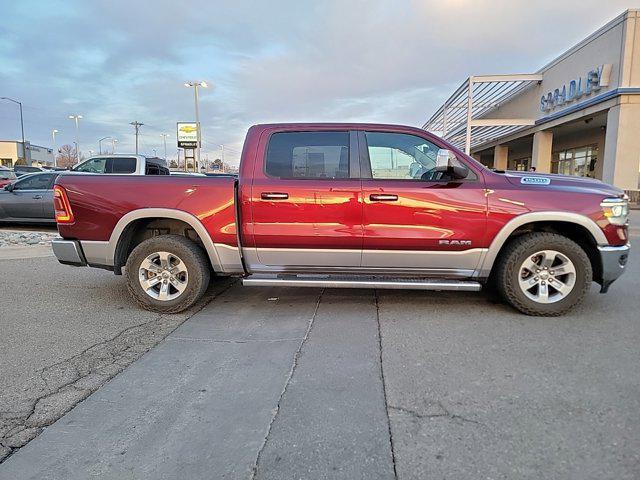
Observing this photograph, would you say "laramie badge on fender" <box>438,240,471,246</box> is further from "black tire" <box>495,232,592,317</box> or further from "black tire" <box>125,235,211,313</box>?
"black tire" <box>125,235,211,313</box>

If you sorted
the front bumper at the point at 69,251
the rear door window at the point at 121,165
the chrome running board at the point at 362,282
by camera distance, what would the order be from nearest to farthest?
the chrome running board at the point at 362,282 → the front bumper at the point at 69,251 → the rear door window at the point at 121,165

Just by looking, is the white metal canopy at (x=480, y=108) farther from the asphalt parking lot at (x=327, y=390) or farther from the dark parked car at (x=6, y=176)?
the dark parked car at (x=6, y=176)

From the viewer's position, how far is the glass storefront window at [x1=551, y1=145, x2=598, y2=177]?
21461 millimetres

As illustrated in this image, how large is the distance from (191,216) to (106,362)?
1.67 m

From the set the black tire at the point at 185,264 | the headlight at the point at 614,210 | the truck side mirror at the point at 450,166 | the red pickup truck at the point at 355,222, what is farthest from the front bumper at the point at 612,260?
the black tire at the point at 185,264

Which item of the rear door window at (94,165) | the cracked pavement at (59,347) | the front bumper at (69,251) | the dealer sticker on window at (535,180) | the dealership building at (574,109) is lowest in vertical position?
the cracked pavement at (59,347)

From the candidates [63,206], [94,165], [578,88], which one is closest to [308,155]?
[63,206]

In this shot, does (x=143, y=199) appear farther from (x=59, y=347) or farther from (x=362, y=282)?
(x=362, y=282)

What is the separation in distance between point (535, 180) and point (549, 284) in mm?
1104

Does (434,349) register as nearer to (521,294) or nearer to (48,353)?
(521,294)

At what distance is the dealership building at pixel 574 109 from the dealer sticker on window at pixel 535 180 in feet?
46.6

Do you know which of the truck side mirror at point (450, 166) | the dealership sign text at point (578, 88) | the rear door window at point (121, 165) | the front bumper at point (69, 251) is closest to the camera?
the truck side mirror at point (450, 166)

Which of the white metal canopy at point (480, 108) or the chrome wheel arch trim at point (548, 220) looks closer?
the chrome wheel arch trim at point (548, 220)

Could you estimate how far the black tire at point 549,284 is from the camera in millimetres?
4305
